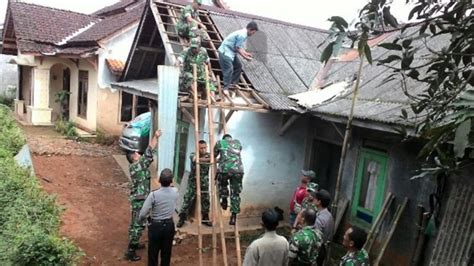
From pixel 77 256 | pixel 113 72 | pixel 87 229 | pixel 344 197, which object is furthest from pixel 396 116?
pixel 113 72

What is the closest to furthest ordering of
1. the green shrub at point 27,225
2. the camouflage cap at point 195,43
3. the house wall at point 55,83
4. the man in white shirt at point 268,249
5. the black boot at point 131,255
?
1. the man in white shirt at point 268,249
2. the green shrub at point 27,225
3. the black boot at point 131,255
4. the camouflage cap at point 195,43
5. the house wall at point 55,83

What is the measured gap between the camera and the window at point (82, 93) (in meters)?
17.0

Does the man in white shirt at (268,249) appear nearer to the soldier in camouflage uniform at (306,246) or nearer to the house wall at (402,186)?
the soldier in camouflage uniform at (306,246)

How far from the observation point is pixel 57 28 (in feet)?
59.6

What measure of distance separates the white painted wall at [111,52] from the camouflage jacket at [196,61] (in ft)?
27.4

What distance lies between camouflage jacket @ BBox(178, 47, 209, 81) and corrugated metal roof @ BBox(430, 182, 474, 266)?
4.66 m

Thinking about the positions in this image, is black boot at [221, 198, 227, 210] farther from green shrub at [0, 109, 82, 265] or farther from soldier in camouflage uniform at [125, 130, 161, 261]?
green shrub at [0, 109, 82, 265]

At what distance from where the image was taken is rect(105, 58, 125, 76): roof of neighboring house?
15191 millimetres

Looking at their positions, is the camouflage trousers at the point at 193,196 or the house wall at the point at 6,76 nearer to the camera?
the camouflage trousers at the point at 193,196

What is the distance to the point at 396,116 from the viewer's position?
Answer: 586cm

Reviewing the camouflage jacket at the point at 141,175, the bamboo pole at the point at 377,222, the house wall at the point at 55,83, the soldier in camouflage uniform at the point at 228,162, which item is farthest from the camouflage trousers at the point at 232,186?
the house wall at the point at 55,83

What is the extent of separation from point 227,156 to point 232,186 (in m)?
0.66

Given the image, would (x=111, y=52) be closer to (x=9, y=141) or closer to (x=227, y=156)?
(x=9, y=141)

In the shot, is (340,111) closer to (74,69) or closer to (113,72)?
(113,72)
